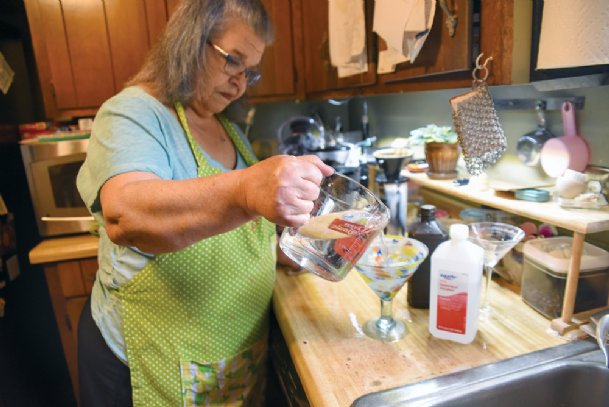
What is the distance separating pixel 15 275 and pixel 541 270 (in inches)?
82.4

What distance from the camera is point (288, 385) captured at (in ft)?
3.34

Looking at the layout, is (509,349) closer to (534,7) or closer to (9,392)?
(534,7)

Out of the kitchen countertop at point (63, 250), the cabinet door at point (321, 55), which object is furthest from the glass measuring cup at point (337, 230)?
the kitchen countertop at point (63, 250)

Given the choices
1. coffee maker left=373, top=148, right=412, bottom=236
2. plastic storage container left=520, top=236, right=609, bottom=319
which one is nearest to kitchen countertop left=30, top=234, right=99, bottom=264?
coffee maker left=373, top=148, right=412, bottom=236

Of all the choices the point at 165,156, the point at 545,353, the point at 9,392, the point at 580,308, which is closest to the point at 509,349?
the point at 545,353

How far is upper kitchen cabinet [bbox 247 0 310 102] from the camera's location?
204 cm

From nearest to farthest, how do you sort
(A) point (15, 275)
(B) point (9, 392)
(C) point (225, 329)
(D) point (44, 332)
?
(C) point (225, 329), (B) point (9, 392), (A) point (15, 275), (D) point (44, 332)

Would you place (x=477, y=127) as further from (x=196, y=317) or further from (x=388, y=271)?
(x=196, y=317)

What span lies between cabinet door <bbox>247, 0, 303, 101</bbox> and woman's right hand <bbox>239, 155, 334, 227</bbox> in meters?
1.61

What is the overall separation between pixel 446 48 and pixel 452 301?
0.50 m

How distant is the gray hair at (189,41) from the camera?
0.87 metres

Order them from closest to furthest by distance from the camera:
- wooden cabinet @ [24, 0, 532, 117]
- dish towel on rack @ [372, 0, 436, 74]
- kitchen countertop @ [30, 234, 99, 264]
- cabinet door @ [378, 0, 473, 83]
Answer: cabinet door @ [378, 0, 473, 83] → dish towel on rack @ [372, 0, 436, 74] → kitchen countertop @ [30, 234, 99, 264] → wooden cabinet @ [24, 0, 532, 117]

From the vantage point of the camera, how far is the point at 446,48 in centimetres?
81

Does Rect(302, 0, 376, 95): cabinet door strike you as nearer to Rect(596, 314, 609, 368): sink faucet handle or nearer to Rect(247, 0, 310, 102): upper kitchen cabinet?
Rect(247, 0, 310, 102): upper kitchen cabinet
